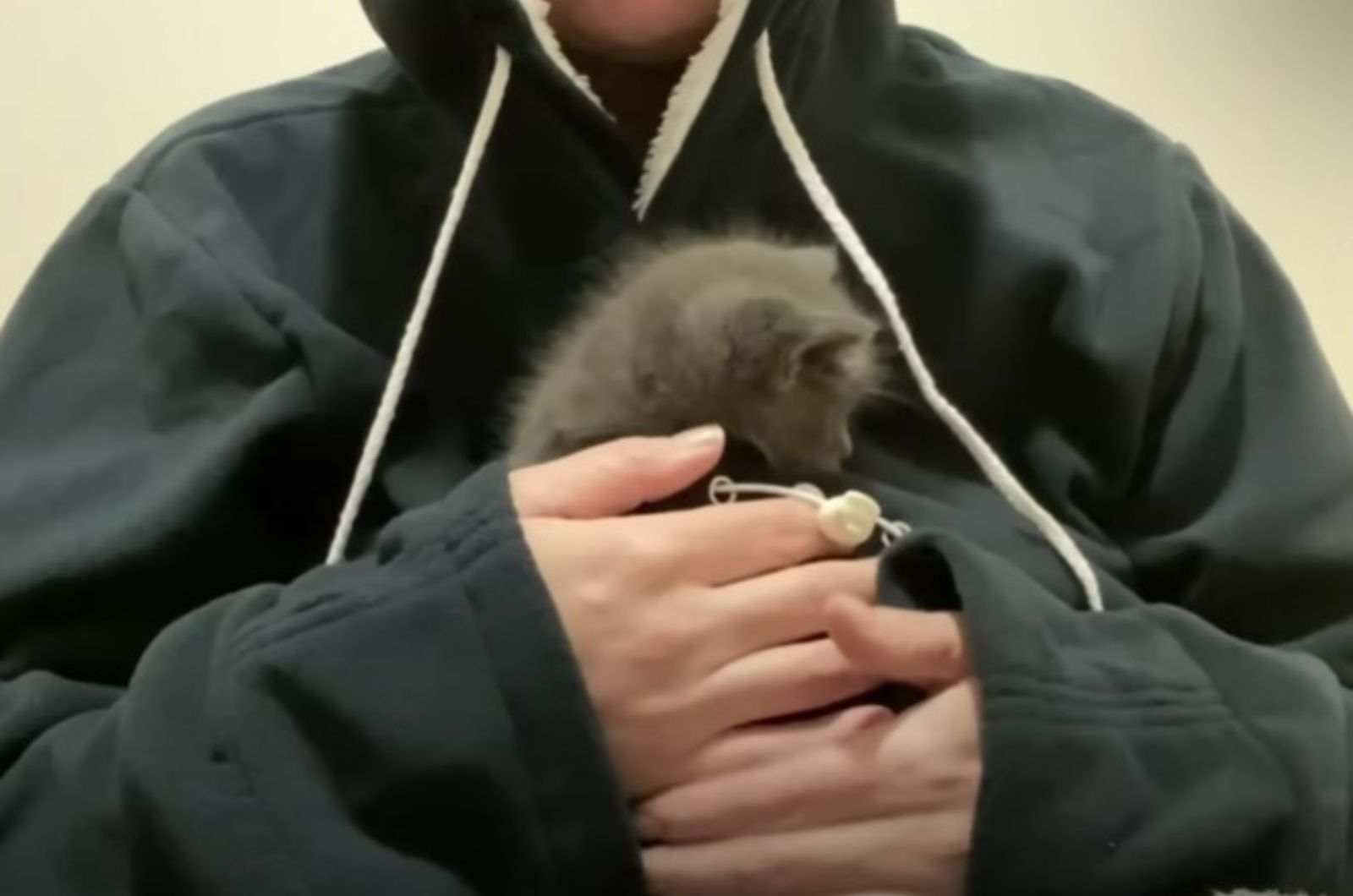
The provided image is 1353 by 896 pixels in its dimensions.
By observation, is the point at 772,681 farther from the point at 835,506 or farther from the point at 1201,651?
the point at 1201,651

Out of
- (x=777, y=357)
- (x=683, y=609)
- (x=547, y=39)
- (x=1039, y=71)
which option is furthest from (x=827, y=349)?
(x=1039, y=71)

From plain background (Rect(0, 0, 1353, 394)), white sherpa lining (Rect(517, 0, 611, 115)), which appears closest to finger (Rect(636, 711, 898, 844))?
white sherpa lining (Rect(517, 0, 611, 115))

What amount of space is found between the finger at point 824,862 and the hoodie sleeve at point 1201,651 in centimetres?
3

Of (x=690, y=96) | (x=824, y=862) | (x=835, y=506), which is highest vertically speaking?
(x=690, y=96)

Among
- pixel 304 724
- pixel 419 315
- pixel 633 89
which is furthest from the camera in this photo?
pixel 633 89

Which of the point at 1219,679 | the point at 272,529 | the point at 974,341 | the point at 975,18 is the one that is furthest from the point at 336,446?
the point at 975,18

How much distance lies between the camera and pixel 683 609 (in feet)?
2.50

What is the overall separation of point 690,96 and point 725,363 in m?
0.20

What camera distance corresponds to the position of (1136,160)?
1034 millimetres

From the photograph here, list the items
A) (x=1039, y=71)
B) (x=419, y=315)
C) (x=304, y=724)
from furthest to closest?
(x=1039, y=71), (x=419, y=315), (x=304, y=724)

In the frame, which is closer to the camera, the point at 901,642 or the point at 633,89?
the point at 901,642

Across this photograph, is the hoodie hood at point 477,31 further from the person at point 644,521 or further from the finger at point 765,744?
the finger at point 765,744

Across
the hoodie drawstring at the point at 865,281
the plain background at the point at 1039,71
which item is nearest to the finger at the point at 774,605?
the hoodie drawstring at the point at 865,281

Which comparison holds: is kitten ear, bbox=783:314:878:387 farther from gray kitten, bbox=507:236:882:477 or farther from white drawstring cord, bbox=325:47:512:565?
white drawstring cord, bbox=325:47:512:565
